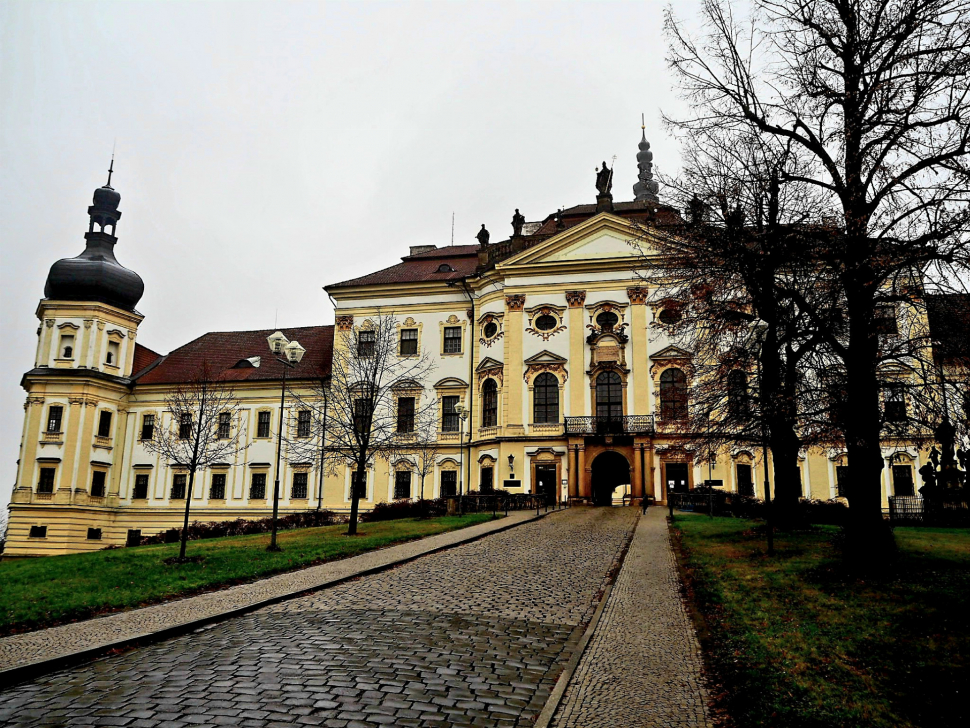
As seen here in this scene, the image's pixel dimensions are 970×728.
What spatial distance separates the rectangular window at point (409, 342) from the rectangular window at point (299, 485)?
33.0 feet

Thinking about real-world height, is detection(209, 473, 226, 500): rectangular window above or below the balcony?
below

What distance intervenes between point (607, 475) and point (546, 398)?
606 cm

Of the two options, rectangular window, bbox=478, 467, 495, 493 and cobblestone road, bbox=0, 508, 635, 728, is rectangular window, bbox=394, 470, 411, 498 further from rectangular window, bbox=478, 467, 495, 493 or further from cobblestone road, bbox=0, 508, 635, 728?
cobblestone road, bbox=0, 508, 635, 728

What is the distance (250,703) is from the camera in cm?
767

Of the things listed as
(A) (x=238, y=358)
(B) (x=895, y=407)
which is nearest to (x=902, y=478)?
(B) (x=895, y=407)

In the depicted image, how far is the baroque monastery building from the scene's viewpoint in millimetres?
42812

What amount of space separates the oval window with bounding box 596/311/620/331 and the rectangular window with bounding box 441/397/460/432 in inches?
398

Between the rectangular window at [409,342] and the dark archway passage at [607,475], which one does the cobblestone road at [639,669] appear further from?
the rectangular window at [409,342]

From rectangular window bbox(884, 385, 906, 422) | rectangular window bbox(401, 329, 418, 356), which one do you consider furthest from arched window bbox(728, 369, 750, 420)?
rectangular window bbox(401, 329, 418, 356)

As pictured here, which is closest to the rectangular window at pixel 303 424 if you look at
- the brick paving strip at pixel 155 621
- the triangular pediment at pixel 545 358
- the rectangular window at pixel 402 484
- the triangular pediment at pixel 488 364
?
the rectangular window at pixel 402 484

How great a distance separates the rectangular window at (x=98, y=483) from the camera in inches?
1973

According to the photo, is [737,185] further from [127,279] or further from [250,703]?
[127,279]

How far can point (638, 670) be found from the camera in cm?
934

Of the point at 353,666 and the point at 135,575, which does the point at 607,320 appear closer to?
the point at 135,575
